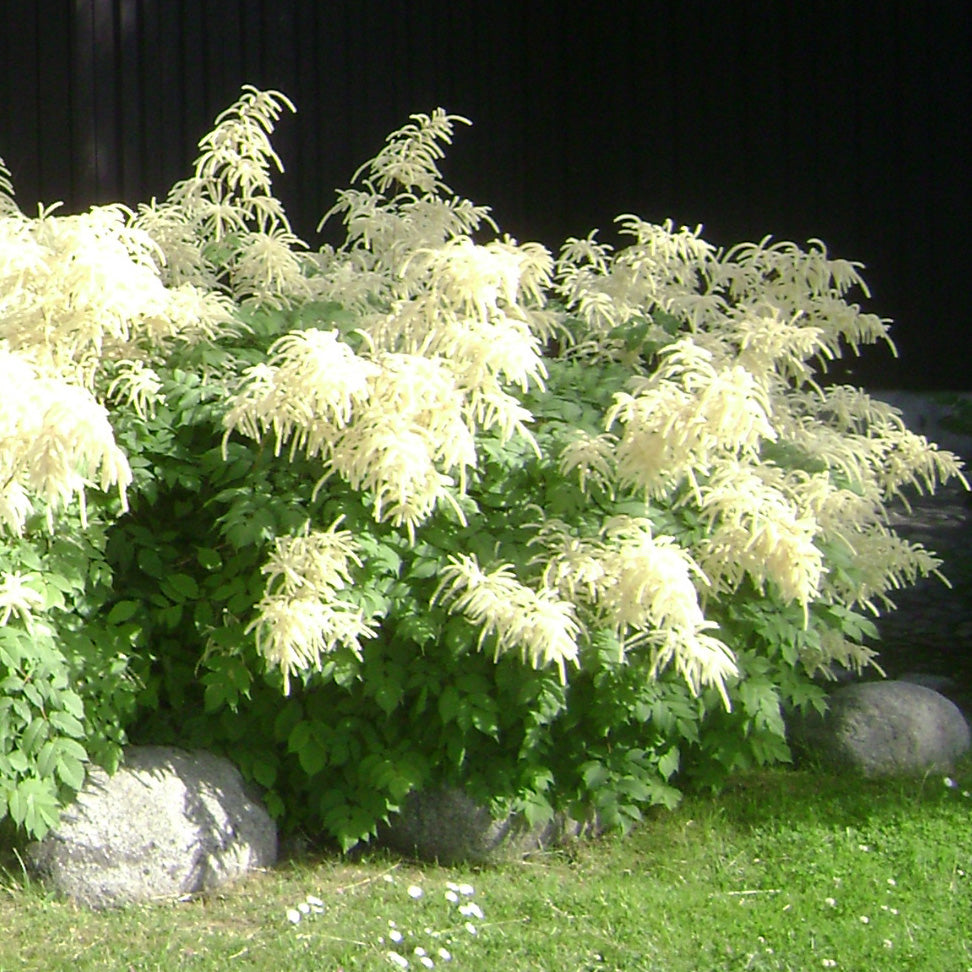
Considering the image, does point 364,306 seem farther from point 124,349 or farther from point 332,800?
point 332,800

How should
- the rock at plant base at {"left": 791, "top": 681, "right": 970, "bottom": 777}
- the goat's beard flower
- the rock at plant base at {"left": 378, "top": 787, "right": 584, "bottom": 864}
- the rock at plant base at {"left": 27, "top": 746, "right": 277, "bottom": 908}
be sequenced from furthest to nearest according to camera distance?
the rock at plant base at {"left": 791, "top": 681, "right": 970, "bottom": 777}, the rock at plant base at {"left": 378, "top": 787, "right": 584, "bottom": 864}, the rock at plant base at {"left": 27, "top": 746, "right": 277, "bottom": 908}, the goat's beard flower

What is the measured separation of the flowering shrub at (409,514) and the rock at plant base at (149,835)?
13cm

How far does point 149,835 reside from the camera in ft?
12.7

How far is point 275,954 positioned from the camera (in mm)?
3510

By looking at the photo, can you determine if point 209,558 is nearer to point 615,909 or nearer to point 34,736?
point 34,736

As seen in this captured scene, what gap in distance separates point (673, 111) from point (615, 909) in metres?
4.52

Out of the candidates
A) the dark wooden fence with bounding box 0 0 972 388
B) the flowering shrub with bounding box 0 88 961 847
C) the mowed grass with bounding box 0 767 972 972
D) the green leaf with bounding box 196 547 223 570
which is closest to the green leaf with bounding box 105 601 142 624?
the flowering shrub with bounding box 0 88 961 847

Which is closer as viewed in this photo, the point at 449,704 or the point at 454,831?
the point at 449,704

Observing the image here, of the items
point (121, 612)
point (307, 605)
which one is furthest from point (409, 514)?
point (121, 612)

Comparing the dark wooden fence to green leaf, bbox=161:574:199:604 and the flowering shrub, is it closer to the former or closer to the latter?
the flowering shrub

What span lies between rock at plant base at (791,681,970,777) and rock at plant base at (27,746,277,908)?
211 centimetres

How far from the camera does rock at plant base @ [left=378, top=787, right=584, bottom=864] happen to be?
4160mm

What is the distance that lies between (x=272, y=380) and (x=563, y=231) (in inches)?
145

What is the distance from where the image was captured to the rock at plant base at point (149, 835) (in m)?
3.83
